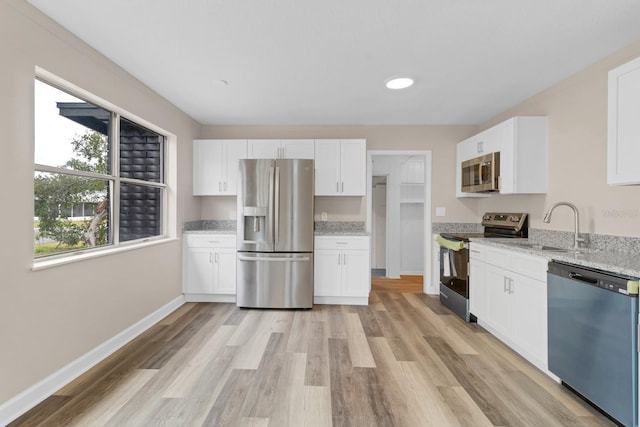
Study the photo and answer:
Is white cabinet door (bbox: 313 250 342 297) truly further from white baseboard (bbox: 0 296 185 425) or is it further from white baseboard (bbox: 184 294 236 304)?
white baseboard (bbox: 0 296 185 425)

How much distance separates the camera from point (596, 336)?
72.6 inches

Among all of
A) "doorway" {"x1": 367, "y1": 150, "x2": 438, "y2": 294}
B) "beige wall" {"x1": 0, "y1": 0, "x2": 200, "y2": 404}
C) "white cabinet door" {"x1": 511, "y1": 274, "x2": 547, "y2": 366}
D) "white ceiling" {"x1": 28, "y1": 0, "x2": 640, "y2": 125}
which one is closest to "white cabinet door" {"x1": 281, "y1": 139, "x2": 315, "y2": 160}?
"white ceiling" {"x1": 28, "y1": 0, "x2": 640, "y2": 125}

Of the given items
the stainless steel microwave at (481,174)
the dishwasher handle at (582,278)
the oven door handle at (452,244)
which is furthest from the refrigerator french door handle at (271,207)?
the dishwasher handle at (582,278)

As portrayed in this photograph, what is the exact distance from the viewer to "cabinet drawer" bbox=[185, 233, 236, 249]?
400cm

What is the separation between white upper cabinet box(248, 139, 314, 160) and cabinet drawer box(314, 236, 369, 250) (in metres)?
1.13

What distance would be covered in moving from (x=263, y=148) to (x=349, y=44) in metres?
2.20

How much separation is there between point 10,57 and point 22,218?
3.00 ft

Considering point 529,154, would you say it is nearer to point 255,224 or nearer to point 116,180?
point 255,224

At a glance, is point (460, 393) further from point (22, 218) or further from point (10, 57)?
point (10, 57)

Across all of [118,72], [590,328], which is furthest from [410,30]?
[118,72]

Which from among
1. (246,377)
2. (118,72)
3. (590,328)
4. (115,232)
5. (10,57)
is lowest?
(246,377)

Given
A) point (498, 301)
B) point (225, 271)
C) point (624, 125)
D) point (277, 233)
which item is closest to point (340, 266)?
point (277, 233)

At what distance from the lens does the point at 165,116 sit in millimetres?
3553

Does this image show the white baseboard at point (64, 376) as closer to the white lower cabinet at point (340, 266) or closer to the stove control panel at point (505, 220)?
the white lower cabinet at point (340, 266)
